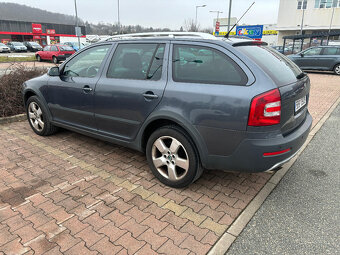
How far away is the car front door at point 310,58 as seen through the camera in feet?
50.4

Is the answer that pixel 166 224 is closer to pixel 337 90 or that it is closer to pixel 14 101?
pixel 14 101

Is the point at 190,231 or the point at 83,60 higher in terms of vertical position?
the point at 83,60

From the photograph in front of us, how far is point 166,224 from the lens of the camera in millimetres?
2650

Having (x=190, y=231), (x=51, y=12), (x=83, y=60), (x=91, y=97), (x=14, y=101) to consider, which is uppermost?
(x=51, y=12)

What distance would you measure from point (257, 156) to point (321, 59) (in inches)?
599

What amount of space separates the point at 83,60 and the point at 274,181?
3196 millimetres

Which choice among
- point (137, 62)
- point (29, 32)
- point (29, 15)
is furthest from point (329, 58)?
point (29, 15)

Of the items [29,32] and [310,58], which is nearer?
[310,58]

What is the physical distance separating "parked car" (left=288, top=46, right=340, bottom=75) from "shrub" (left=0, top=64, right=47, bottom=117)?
1457 centimetres

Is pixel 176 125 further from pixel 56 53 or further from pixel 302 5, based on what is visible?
pixel 302 5

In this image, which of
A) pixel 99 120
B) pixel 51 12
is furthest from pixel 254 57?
pixel 51 12

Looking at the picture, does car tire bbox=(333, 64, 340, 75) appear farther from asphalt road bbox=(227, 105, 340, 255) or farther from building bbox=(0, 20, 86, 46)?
building bbox=(0, 20, 86, 46)

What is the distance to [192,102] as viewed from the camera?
283 centimetres

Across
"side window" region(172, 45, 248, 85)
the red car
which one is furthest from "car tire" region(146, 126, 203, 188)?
the red car
